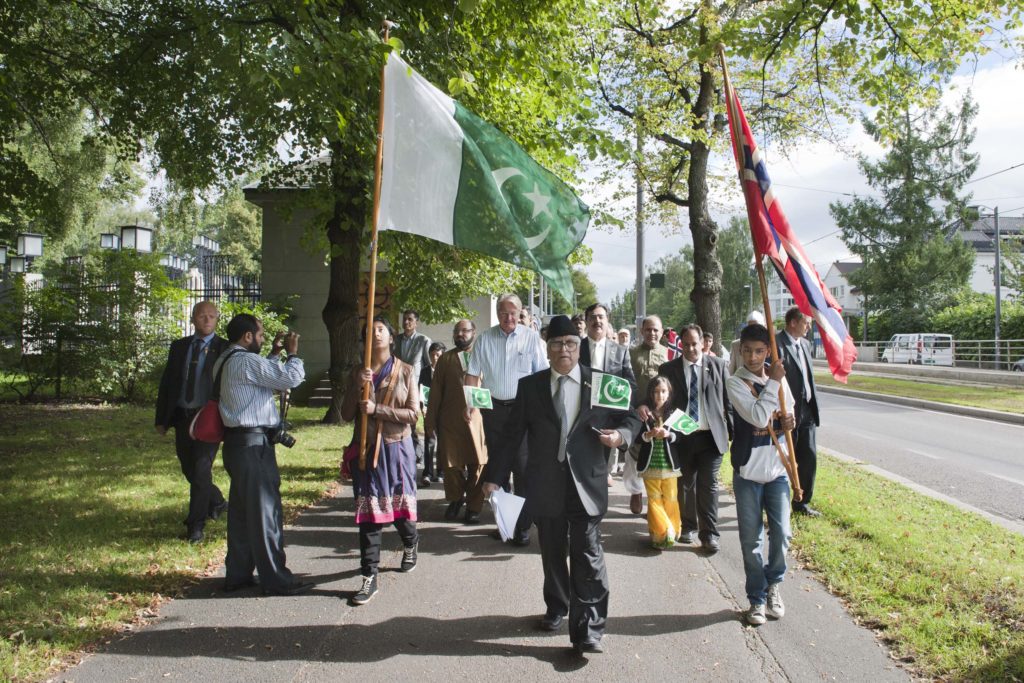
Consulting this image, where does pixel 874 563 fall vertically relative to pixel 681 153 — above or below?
below

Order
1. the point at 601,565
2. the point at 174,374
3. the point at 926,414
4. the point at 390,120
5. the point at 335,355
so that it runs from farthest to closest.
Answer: the point at 926,414
the point at 335,355
the point at 174,374
the point at 390,120
the point at 601,565

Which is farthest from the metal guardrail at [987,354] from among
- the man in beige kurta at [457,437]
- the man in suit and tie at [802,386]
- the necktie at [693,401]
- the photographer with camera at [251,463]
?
the photographer with camera at [251,463]

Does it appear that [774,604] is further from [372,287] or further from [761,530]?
[372,287]

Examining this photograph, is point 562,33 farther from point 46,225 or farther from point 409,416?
point 46,225

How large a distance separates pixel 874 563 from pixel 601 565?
113 inches

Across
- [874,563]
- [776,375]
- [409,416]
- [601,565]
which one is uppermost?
[776,375]

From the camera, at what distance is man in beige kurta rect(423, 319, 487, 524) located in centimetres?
784

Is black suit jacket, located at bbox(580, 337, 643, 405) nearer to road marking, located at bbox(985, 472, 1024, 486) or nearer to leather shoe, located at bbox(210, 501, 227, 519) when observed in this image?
leather shoe, located at bbox(210, 501, 227, 519)

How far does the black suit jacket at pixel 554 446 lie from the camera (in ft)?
15.3

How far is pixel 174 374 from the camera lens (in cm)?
707

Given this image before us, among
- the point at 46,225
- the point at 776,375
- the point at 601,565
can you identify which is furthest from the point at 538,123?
the point at 46,225

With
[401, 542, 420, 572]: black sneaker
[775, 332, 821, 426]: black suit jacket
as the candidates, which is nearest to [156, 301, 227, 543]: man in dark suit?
[401, 542, 420, 572]: black sneaker

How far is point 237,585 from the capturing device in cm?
561

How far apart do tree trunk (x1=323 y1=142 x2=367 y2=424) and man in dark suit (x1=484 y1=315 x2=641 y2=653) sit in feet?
33.4
